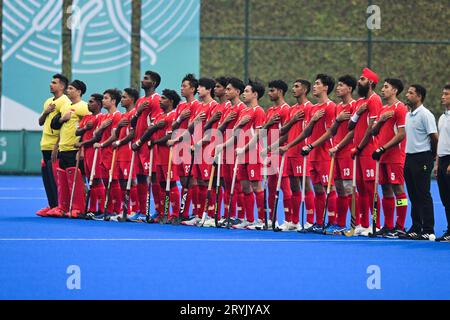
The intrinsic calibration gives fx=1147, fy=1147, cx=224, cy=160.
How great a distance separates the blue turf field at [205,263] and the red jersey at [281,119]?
1527mm

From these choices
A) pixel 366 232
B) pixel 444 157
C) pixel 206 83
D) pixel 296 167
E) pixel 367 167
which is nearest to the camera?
pixel 444 157

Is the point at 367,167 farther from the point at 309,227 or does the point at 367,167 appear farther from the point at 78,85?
the point at 78,85

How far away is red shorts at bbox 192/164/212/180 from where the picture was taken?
54.1 ft

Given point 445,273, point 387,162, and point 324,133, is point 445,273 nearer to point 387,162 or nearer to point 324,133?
point 387,162

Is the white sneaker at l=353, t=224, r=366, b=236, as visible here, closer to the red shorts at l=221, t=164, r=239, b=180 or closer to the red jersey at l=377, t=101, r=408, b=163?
the red jersey at l=377, t=101, r=408, b=163

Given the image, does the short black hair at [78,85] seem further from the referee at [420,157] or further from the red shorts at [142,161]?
the referee at [420,157]

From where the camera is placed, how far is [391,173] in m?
14.3

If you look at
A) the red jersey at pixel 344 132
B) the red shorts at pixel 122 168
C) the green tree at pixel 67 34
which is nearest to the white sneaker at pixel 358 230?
the red jersey at pixel 344 132

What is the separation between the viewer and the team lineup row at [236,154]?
1448 centimetres

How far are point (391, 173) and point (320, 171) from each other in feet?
4.69

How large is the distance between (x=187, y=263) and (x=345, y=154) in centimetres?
447

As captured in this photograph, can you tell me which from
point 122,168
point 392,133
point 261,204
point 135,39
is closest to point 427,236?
point 392,133

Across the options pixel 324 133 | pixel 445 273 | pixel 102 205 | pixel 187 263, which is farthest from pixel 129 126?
pixel 445 273

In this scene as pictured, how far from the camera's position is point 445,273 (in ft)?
34.6
